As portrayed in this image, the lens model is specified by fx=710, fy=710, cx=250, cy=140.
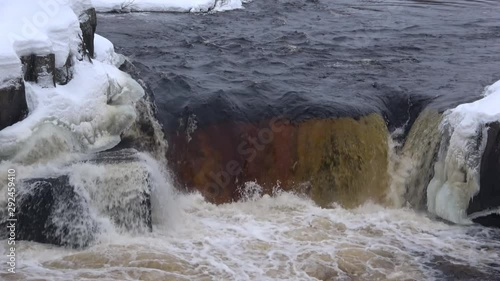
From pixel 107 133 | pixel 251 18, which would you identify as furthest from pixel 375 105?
pixel 251 18

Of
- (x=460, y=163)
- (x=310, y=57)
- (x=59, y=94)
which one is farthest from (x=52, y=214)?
(x=310, y=57)

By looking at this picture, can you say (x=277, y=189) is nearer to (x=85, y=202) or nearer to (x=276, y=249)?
(x=276, y=249)

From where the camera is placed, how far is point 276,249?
641 centimetres

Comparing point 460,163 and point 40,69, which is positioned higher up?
point 40,69

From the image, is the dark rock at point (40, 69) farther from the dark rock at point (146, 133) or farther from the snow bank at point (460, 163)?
the snow bank at point (460, 163)

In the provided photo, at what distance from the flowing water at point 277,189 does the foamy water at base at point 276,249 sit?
0.02 m

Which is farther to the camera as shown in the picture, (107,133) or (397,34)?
(397,34)

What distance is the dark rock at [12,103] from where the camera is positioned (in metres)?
6.23

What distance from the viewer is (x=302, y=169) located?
7.81 meters

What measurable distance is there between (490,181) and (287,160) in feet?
6.98

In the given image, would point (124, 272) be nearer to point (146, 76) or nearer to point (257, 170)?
point (257, 170)

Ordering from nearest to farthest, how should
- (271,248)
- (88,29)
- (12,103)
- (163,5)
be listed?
(12,103), (271,248), (88,29), (163,5)

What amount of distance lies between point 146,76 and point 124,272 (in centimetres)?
365

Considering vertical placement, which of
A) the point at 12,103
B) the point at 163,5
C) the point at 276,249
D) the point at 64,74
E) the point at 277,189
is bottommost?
the point at 276,249
